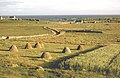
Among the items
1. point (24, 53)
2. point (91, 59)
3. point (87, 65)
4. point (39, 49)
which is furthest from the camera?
point (39, 49)

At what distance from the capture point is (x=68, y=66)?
33750 millimetres

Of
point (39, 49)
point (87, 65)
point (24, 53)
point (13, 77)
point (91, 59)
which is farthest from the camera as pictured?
point (39, 49)

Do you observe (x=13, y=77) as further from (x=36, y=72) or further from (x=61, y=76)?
(x=61, y=76)

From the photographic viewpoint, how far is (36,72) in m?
30.5

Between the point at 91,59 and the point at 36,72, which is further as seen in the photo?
the point at 91,59

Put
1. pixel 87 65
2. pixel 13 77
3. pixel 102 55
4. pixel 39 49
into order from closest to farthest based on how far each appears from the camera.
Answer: pixel 13 77, pixel 87 65, pixel 102 55, pixel 39 49

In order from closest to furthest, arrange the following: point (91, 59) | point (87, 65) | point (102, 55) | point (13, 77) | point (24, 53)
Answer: point (13, 77), point (87, 65), point (91, 59), point (102, 55), point (24, 53)

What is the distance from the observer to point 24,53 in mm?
44844

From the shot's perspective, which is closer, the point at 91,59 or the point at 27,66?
the point at 27,66

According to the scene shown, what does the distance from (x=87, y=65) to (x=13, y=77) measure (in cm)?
876

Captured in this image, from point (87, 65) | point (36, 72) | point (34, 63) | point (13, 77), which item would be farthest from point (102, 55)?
point (13, 77)

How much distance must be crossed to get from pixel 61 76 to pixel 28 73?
3.57 m

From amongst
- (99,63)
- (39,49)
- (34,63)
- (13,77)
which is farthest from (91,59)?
(39,49)

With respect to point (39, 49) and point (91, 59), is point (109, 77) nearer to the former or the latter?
point (91, 59)
